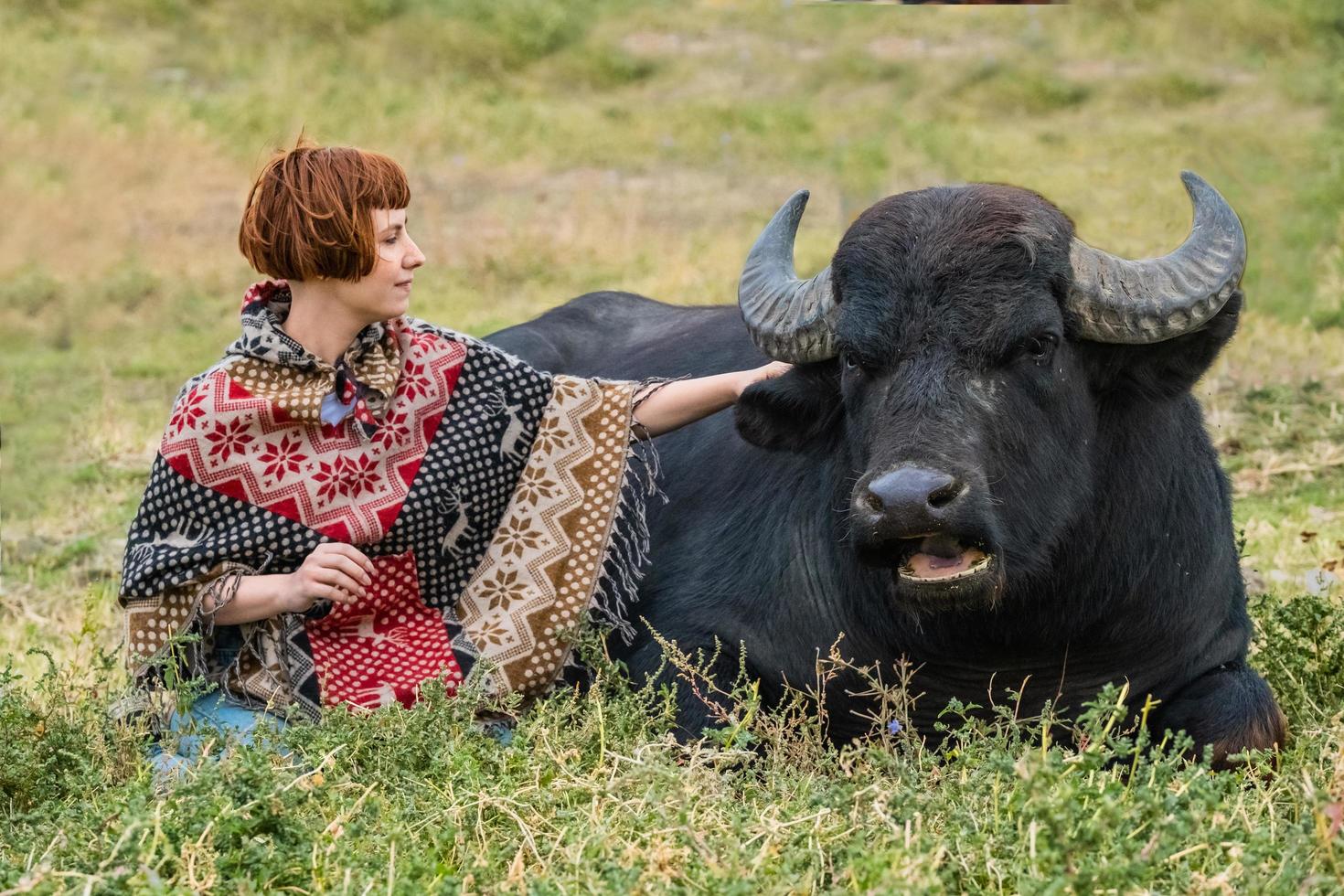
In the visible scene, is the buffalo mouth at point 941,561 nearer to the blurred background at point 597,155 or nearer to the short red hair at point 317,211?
the short red hair at point 317,211

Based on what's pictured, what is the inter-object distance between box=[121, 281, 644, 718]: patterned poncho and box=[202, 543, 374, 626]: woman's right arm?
0.08m

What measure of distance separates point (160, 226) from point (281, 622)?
394 inches

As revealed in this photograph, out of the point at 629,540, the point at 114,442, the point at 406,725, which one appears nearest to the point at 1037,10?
the point at 114,442

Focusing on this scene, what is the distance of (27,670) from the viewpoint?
5410 millimetres

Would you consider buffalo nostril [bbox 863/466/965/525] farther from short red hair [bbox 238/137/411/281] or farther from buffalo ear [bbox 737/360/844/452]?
short red hair [bbox 238/137/411/281]

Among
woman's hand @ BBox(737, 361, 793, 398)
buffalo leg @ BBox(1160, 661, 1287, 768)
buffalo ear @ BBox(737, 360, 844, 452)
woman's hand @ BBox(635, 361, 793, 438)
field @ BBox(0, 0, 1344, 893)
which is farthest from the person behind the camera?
woman's hand @ BBox(635, 361, 793, 438)

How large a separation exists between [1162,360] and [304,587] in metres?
2.15

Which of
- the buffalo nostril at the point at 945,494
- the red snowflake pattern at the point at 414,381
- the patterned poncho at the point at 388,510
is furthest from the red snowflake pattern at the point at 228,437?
the buffalo nostril at the point at 945,494

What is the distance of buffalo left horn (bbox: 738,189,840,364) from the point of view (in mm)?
4242

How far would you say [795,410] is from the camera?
4.49 metres

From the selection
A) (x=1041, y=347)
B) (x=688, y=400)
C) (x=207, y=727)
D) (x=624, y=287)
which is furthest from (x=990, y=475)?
(x=624, y=287)

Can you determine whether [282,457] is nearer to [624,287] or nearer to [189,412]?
[189,412]

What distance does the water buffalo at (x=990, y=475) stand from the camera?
382 centimetres

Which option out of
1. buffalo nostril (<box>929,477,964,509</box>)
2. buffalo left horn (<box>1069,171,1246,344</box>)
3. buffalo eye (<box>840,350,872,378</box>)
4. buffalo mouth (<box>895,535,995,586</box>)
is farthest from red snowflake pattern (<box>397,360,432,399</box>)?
buffalo left horn (<box>1069,171,1246,344</box>)
